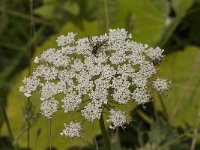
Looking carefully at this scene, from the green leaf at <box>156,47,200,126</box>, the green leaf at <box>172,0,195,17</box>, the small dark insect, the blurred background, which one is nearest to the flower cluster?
the small dark insect

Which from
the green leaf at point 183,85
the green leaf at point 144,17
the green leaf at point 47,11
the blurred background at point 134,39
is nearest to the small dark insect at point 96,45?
the blurred background at point 134,39

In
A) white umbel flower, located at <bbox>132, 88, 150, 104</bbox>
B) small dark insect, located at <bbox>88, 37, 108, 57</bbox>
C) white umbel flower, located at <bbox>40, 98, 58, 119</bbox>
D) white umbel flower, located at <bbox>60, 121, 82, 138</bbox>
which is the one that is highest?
small dark insect, located at <bbox>88, 37, 108, 57</bbox>

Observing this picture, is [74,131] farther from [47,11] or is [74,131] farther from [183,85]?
Answer: [47,11]

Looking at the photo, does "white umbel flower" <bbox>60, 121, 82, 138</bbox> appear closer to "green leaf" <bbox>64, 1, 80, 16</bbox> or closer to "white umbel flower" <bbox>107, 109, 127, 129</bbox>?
"white umbel flower" <bbox>107, 109, 127, 129</bbox>

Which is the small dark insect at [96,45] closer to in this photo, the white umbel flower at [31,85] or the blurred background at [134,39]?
the white umbel flower at [31,85]

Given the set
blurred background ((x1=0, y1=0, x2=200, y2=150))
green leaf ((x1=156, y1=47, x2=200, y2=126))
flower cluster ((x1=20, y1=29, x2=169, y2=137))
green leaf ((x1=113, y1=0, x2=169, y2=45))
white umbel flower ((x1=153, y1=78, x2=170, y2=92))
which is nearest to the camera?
flower cluster ((x1=20, y1=29, x2=169, y2=137))

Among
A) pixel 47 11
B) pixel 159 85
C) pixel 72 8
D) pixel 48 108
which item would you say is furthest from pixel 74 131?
pixel 47 11

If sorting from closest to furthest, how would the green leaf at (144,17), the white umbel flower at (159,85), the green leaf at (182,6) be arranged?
the white umbel flower at (159,85) → the green leaf at (182,6) → the green leaf at (144,17)
